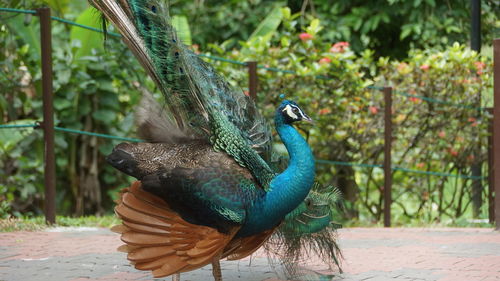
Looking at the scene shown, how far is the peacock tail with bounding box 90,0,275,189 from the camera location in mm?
4344

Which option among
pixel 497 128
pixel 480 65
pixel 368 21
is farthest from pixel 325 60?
pixel 497 128

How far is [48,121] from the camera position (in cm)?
668

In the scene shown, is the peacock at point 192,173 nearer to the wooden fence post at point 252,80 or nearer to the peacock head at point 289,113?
the peacock head at point 289,113

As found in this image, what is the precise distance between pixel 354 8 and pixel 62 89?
4.22 metres

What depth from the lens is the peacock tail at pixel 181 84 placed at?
171 inches

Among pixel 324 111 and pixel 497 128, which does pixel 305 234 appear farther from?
pixel 324 111

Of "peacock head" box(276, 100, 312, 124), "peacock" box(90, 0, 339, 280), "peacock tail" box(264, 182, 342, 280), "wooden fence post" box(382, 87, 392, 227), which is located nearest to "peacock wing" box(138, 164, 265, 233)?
"peacock" box(90, 0, 339, 280)

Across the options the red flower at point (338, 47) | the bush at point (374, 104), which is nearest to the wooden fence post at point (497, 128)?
the bush at point (374, 104)

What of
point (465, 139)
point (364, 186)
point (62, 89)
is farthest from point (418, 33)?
point (62, 89)

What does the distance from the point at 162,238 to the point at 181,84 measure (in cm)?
95

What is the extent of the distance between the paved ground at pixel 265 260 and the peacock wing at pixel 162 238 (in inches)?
26.0

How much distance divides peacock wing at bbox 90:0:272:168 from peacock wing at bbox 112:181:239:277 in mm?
482

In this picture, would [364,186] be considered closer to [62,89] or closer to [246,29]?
[246,29]

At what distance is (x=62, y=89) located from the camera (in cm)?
860
